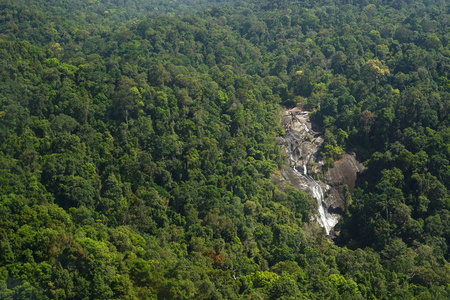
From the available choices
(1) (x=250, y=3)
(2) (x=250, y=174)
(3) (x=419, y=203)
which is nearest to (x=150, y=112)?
(2) (x=250, y=174)

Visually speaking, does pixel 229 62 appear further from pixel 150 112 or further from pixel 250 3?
pixel 250 3

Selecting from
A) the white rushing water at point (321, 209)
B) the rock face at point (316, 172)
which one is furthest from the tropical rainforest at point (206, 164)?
the white rushing water at point (321, 209)

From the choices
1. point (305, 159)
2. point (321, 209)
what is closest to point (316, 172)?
point (305, 159)

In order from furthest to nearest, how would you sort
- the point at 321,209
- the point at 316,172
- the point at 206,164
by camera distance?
1. the point at 316,172
2. the point at 321,209
3. the point at 206,164

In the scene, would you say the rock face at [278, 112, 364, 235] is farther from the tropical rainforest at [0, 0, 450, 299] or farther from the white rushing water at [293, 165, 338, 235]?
the tropical rainforest at [0, 0, 450, 299]

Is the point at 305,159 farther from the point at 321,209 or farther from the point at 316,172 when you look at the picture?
the point at 321,209

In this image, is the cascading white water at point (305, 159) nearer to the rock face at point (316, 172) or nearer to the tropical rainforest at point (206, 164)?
the rock face at point (316, 172)
